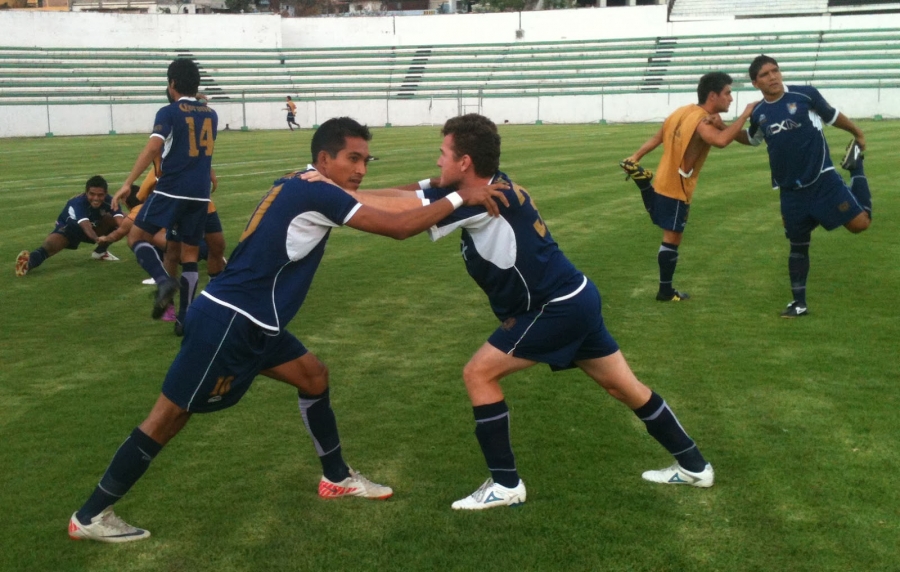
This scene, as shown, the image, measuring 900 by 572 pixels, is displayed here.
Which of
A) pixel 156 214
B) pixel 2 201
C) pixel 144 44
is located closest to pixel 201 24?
pixel 144 44

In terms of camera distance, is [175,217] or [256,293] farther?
[175,217]

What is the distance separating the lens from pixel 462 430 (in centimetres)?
586

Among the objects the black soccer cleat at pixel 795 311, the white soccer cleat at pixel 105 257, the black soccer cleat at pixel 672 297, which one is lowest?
the white soccer cleat at pixel 105 257

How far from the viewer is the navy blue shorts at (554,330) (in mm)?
4637

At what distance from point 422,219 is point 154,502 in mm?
2002

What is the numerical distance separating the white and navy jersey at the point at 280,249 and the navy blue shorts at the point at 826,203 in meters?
5.64

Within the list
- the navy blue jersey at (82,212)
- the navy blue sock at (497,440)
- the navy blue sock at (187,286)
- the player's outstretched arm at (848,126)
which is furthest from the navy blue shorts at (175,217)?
the player's outstretched arm at (848,126)

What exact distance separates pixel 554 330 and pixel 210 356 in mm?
1576

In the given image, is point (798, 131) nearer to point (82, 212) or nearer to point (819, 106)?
point (819, 106)

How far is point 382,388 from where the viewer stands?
675cm

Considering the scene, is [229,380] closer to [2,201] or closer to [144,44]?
[2,201]

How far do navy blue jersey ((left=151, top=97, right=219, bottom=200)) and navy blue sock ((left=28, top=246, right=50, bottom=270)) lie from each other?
330 centimetres

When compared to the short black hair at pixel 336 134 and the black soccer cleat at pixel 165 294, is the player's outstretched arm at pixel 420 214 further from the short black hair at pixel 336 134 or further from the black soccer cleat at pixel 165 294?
the black soccer cleat at pixel 165 294

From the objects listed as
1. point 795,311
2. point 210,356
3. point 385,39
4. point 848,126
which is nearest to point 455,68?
point 385,39
